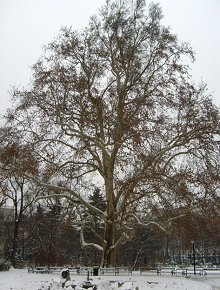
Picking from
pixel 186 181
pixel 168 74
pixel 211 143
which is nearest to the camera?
pixel 186 181

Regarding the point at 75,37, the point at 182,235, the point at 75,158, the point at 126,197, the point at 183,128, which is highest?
the point at 75,37

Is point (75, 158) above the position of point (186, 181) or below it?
above

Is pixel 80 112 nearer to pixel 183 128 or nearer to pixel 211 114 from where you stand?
pixel 183 128

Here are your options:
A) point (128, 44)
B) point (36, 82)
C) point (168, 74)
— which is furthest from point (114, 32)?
point (36, 82)

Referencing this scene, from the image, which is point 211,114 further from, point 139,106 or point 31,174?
point 31,174

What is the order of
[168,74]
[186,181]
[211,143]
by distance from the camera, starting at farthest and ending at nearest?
[168,74]
[211,143]
[186,181]

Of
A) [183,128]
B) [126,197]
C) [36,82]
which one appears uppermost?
[36,82]

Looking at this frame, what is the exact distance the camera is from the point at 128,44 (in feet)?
83.8

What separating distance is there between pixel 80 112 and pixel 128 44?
5.97 meters

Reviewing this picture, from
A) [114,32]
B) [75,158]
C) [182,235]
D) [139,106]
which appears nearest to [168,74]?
[139,106]

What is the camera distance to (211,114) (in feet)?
75.6

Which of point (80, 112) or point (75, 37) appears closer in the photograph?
point (80, 112)

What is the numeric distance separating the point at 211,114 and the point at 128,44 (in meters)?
7.23

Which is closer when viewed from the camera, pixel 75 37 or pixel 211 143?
pixel 211 143
